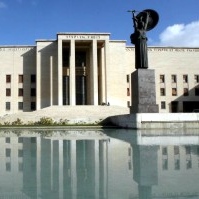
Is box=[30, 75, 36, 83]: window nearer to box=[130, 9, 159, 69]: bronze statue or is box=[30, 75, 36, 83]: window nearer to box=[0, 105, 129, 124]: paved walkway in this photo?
box=[0, 105, 129, 124]: paved walkway

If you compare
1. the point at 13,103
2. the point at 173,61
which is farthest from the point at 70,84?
the point at 173,61

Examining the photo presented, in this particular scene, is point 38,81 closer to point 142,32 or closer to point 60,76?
point 60,76

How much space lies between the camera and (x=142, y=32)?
23.9 meters

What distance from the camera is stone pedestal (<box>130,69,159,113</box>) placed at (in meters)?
22.6

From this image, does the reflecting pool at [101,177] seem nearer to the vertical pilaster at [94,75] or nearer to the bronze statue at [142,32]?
the bronze statue at [142,32]

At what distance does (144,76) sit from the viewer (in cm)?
2297

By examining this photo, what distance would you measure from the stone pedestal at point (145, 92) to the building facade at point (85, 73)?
28335mm

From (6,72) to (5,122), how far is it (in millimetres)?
20036

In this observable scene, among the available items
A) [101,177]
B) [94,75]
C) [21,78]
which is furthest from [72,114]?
[101,177]

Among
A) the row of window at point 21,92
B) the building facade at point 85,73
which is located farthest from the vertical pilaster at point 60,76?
the row of window at point 21,92

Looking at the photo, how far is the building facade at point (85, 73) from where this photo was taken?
51812 mm

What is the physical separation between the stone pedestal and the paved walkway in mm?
14311

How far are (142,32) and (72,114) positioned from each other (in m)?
19.1

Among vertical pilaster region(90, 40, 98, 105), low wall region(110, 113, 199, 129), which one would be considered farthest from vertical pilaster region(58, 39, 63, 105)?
low wall region(110, 113, 199, 129)
